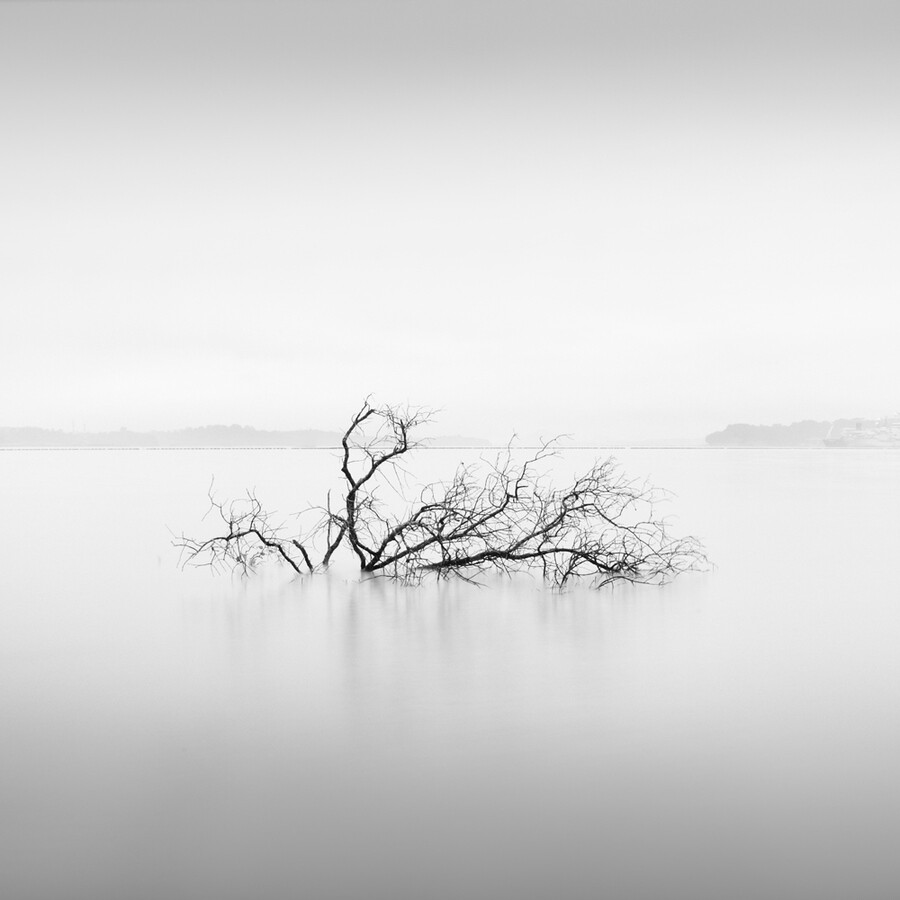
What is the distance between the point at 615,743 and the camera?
4441 mm

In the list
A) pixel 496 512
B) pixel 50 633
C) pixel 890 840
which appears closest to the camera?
pixel 890 840

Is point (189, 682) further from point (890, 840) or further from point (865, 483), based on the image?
point (865, 483)

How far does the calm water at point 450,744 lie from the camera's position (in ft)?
10.4

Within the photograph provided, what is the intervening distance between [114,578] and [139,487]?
65.8ft

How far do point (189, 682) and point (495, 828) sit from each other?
9.34 feet

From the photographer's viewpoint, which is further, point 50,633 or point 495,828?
point 50,633

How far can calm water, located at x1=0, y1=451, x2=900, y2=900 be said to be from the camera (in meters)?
3.18

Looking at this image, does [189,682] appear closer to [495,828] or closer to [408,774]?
[408,774]

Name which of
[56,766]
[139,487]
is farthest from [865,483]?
[56,766]

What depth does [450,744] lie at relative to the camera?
4.43 metres

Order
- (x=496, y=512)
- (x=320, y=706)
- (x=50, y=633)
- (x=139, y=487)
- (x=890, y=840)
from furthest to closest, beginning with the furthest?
1. (x=139, y=487)
2. (x=496, y=512)
3. (x=50, y=633)
4. (x=320, y=706)
5. (x=890, y=840)

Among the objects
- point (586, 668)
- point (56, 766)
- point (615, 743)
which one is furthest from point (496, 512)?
point (56, 766)

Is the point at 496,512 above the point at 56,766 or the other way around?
above

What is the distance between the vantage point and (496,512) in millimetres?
9477
